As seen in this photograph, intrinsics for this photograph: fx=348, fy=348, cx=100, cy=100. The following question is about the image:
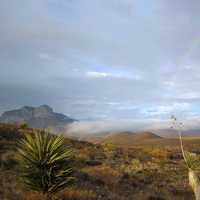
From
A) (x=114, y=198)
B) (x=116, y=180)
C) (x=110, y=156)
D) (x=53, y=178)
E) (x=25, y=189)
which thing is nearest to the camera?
(x=53, y=178)

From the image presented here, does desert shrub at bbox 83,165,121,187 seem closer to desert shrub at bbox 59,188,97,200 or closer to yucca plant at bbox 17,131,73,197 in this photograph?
desert shrub at bbox 59,188,97,200

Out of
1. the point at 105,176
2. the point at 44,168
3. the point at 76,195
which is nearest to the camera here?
the point at 44,168

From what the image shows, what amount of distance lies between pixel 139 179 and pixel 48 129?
8.48m

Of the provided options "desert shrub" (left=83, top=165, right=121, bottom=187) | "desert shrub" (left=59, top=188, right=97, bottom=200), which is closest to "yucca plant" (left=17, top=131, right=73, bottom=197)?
"desert shrub" (left=59, top=188, right=97, bottom=200)

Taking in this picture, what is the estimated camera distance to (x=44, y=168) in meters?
11.1

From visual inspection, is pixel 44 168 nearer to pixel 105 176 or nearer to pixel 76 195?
pixel 76 195

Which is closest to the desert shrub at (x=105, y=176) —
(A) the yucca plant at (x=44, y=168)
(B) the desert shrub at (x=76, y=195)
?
(B) the desert shrub at (x=76, y=195)

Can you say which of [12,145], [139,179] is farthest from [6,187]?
[12,145]

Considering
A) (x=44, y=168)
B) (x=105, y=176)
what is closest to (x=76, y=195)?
(x=44, y=168)

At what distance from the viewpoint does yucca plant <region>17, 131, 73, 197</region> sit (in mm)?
11023

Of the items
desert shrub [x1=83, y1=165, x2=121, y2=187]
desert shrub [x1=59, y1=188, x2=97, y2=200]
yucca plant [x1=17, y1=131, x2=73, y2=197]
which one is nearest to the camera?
yucca plant [x1=17, y1=131, x2=73, y2=197]

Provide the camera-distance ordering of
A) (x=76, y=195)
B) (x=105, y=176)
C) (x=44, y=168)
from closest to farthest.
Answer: (x=44, y=168)
(x=76, y=195)
(x=105, y=176)

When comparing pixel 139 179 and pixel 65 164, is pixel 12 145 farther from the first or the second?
pixel 65 164

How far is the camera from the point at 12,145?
25562 millimetres
